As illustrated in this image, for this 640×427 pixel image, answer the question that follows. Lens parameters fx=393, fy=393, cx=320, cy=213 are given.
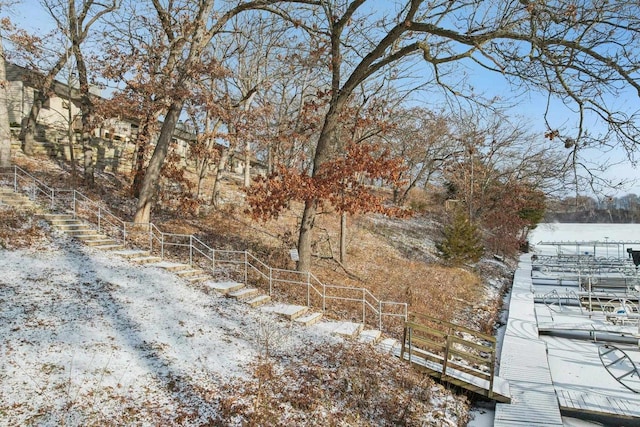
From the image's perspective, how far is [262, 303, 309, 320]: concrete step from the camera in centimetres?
948

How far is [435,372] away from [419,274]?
11.0 metres

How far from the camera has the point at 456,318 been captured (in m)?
13.6

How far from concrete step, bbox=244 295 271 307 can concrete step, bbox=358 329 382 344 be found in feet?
9.11

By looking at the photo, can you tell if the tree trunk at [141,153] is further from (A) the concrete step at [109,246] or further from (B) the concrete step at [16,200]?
(A) the concrete step at [109,246]

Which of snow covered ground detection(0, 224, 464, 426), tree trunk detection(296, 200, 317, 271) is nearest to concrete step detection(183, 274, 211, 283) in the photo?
snow covered ground detection(0, 224, 464, 426)

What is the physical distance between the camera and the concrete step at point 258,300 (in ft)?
33.0

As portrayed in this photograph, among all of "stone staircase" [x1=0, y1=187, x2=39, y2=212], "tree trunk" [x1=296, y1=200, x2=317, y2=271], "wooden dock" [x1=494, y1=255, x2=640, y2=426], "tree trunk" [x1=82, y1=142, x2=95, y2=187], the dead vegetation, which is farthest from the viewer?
"tree trunk" [x1=82, y1=142, x2=95, y2=187]

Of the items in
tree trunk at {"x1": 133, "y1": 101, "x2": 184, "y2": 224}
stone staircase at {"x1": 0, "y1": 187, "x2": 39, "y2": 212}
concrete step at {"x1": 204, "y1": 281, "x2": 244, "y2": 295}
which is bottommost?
concrete step at {"x1": 204, "y1": 281, "x2": 244, "y2": 295}

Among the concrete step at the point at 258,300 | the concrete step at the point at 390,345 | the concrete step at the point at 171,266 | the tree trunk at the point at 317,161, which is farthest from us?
the tree trunk at the point at 317,161

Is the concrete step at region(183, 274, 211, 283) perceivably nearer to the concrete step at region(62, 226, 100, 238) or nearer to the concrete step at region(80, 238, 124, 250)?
the concrete step at region(80, 238, 124, 250)

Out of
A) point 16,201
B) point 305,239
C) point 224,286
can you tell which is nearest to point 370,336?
point 224,286

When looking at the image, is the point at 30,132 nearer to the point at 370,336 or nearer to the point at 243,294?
the point at 243,294

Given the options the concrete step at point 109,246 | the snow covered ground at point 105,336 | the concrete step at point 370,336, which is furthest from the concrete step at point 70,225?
the concrete step at point 370,336

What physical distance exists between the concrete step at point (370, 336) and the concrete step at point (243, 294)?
3227 millimetres
